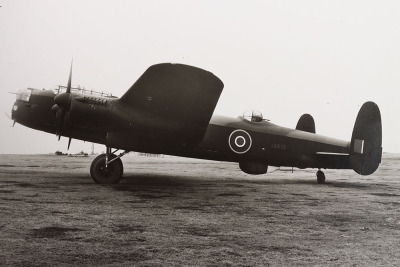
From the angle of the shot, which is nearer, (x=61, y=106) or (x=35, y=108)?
(x=61, y=106)

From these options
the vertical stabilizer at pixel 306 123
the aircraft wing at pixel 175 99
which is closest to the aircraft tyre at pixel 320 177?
the vertical stabilizer at pixel 306 123

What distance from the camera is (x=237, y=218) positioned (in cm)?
496

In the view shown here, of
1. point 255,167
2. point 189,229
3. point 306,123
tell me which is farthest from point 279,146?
point 189,229

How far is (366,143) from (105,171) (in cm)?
716

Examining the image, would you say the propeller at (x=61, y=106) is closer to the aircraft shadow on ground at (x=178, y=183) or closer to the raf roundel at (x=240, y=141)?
the aircraft shadow on ground at (x=178, y=183)

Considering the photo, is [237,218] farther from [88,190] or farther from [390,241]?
[88,190]

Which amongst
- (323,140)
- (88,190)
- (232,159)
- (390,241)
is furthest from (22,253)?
(323,140)

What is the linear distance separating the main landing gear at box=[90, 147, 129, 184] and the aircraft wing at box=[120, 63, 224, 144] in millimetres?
1077

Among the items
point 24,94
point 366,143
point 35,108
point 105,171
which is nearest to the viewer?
point 105,171

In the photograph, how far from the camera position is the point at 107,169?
8.85 m

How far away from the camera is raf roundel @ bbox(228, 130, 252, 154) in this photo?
1049cm

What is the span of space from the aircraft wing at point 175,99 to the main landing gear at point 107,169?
1.08 meters

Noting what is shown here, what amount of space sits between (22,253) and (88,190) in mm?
4385

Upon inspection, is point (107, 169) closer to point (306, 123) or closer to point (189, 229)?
point (189, 229)
